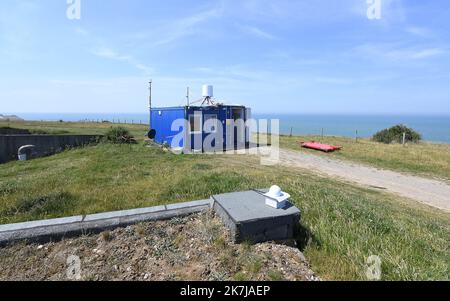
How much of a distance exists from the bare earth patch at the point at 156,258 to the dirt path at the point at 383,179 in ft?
24.9

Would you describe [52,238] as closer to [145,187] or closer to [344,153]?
[145,187]

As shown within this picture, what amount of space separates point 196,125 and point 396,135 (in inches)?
830

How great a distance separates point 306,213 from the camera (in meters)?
4.51

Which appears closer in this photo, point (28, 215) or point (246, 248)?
point (246, 248)

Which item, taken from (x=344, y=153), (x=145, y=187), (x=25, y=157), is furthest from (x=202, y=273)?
(x=25, y=157)

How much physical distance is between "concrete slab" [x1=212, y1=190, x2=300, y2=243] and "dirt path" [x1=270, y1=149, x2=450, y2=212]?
23.4 feet

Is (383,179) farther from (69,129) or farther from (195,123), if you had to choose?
(69,129)

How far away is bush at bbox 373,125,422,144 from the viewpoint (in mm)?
27562

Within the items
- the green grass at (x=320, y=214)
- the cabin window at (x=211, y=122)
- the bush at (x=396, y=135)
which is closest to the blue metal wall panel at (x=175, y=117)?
the cabin window at (x=211, y=122)

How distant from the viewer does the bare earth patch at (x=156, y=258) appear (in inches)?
117

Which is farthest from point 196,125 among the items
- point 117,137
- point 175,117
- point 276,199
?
point 276,199

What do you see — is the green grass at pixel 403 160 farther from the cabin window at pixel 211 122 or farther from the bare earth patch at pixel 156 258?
the bare earth patch at pixel 156 258

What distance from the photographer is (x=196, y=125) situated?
16953 mm
